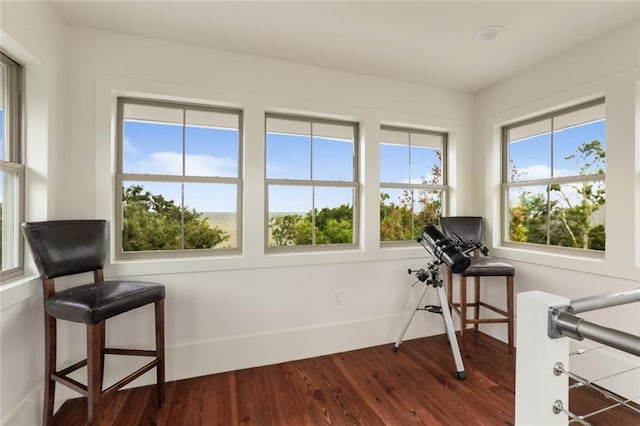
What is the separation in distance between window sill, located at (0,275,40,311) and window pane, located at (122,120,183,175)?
0.91 m

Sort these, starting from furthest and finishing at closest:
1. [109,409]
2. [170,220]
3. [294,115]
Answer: [294,115] → [170,220] → [109,409]

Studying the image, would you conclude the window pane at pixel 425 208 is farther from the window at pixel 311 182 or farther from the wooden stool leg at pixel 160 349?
the wooden stool leg at pixel 160 349

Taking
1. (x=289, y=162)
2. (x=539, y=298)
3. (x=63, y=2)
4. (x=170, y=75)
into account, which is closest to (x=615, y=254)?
(x=539, y=298)

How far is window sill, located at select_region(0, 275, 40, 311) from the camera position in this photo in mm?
1476

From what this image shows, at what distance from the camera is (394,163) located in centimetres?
302

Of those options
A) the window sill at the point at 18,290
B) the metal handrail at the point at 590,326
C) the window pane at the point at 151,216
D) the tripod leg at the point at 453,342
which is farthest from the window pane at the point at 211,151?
the metal handrail at the point at 590,326

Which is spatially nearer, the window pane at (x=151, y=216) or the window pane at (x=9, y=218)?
the window pane at (x=9, y=218)

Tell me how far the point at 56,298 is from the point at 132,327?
659 mm

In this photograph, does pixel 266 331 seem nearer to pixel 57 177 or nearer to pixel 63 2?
pixel 57 177

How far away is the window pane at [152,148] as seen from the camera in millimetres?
2262

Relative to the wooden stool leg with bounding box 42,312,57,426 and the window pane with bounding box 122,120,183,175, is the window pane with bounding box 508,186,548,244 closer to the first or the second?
the window pane with bounding box 122,120,183,175

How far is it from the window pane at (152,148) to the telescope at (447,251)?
2093 millimetres

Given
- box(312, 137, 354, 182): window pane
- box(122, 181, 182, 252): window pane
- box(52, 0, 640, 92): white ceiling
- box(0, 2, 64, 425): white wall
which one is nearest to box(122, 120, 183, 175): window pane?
box(122, 181, 182, 252): window pane

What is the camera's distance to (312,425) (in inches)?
68.4
